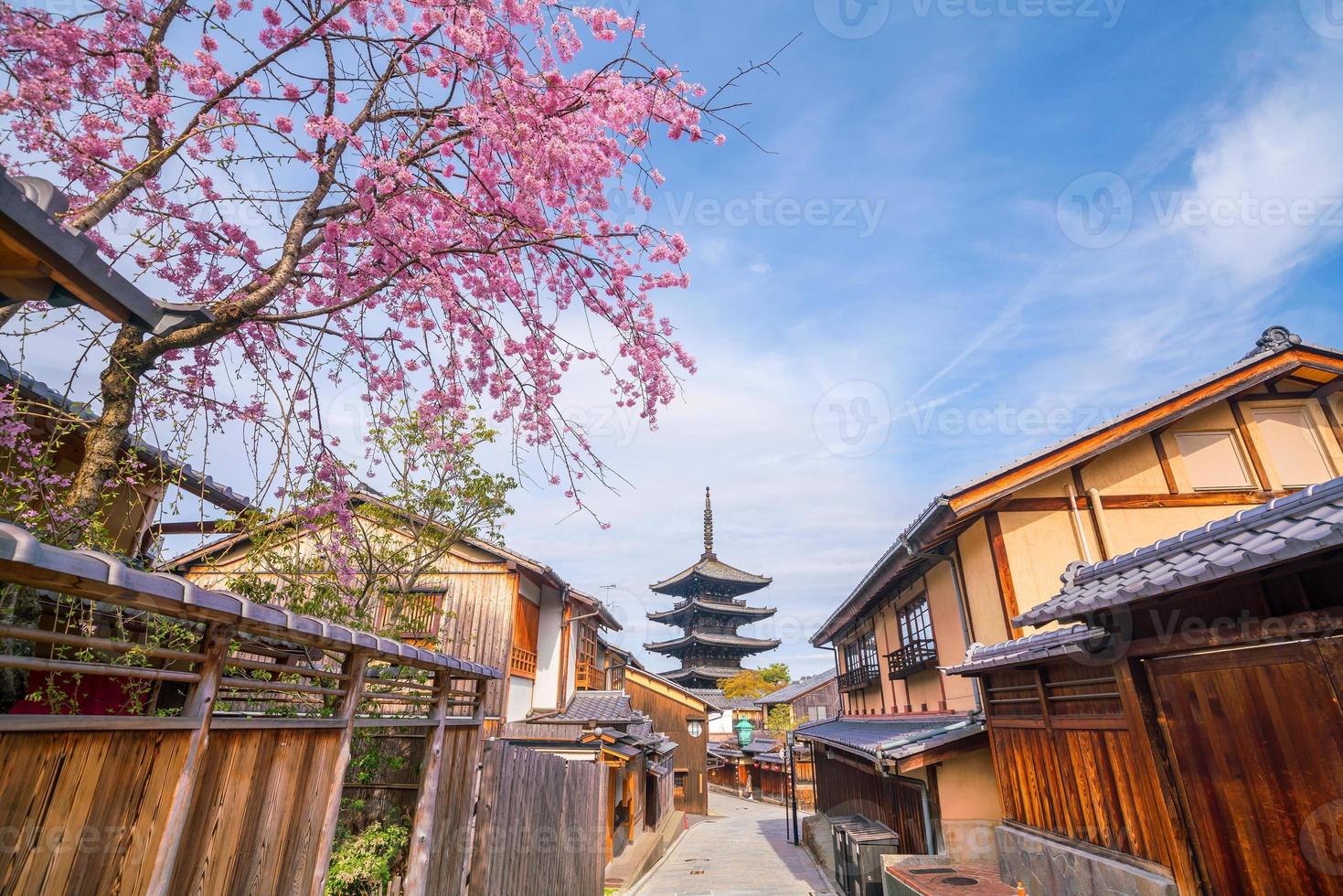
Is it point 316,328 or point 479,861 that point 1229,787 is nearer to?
point 479,861

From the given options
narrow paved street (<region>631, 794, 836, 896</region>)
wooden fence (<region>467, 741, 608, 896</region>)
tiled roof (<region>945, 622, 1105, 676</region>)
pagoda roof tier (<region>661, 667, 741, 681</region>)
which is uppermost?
pagoda roof tier (<region>661, 667, 741, 681</region>)

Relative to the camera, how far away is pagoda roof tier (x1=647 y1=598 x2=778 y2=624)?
152 feet

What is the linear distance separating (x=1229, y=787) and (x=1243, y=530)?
195 cm

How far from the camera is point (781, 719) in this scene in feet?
146

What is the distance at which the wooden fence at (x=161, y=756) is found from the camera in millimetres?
2119

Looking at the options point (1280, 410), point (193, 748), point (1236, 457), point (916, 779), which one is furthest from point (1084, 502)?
point (193, 748)

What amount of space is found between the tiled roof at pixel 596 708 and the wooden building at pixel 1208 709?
11.7 metres

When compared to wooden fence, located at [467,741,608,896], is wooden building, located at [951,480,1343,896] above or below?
above

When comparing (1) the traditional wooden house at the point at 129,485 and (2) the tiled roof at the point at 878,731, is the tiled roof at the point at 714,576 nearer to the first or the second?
(2) the tiled roof at the point at 878,731

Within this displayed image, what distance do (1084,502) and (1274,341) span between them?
401 centimetres

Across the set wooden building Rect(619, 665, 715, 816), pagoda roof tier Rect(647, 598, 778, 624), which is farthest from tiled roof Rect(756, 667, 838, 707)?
wooden building Rect(619, 665, 715, 816)

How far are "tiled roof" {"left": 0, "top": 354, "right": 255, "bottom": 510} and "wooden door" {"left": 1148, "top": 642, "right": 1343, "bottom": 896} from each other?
24.6ft

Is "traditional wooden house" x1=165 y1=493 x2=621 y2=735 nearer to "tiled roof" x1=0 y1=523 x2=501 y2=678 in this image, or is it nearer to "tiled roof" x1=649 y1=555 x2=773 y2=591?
"tiled roof" x1=0 y1=523 x2=501 y2=678

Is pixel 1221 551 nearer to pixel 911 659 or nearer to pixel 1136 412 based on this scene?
pixel 1136 412
